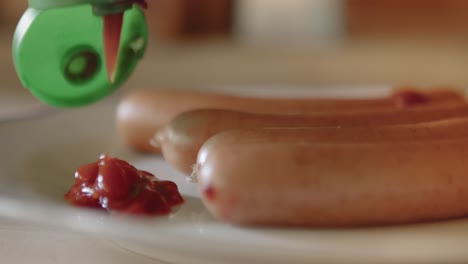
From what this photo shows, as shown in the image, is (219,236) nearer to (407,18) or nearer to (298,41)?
(298,41)

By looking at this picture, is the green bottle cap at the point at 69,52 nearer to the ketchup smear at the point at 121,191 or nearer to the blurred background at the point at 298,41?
the ketchup smear at the point at 121,191

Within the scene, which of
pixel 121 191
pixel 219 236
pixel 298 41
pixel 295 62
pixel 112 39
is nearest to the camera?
pixel 219 236

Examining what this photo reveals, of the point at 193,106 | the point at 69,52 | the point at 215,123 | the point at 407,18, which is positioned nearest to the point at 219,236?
the point at 215,123

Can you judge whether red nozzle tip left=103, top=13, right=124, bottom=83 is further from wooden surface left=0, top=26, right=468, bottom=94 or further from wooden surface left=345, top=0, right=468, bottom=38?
wooden surface left=345, top=0, right=468, bottom=38

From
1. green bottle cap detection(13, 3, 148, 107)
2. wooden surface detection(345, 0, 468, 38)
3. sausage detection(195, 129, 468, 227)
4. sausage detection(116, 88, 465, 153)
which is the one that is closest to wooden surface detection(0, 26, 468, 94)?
wooden surface detection(345, 0, 468, 38)

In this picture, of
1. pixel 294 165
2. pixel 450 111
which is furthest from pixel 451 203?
pixel 450 111

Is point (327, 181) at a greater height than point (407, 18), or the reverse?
point (407, 18)

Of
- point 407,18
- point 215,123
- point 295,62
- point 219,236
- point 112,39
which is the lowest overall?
point 219,236
